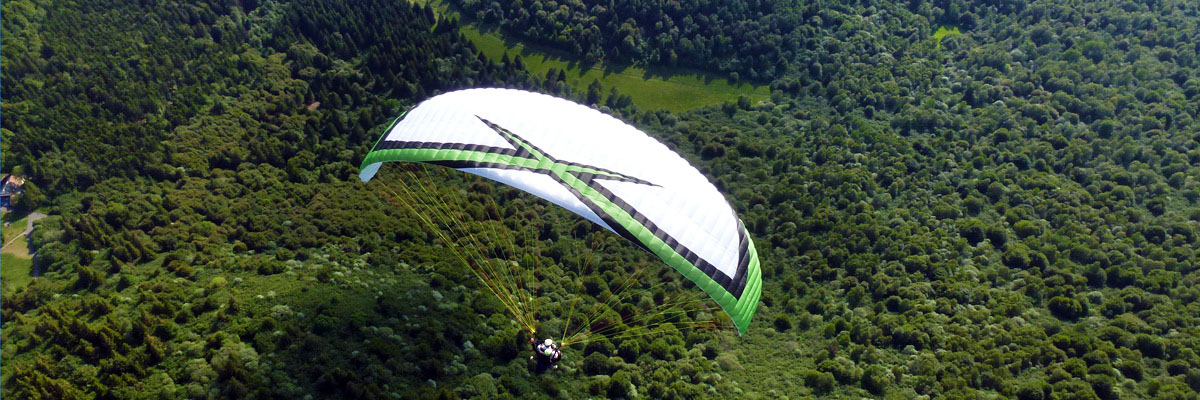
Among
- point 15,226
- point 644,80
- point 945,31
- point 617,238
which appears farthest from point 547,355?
point 945,31

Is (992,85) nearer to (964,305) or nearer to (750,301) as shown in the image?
(964,305)

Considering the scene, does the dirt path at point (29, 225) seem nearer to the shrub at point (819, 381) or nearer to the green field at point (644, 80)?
the green field at point (644, 80)

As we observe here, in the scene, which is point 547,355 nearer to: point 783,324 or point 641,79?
point 783,324

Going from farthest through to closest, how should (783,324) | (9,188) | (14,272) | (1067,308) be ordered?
(9,188)
(1067,308)
(783,324)
(14,272)

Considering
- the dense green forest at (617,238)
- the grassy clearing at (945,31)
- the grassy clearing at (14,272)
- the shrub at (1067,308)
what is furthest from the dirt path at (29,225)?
the grassy clearing at (945,31)

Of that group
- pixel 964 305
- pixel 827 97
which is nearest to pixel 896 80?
pixel 827 97

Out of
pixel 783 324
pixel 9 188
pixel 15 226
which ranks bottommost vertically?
pixel 783 324
